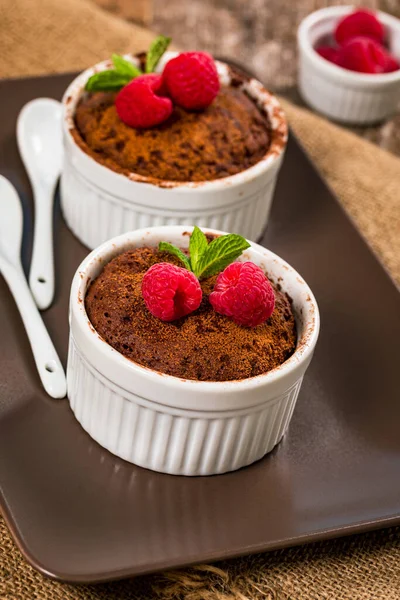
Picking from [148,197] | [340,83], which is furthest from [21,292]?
[340,83]

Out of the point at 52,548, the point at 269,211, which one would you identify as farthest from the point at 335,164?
the point at 52,548

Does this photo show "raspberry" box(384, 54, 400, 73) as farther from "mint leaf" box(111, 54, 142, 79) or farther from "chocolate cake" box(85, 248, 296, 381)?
"chocolate cake" box(85, 248, 296, 381)

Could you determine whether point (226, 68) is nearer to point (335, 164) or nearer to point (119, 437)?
point (335, 164)

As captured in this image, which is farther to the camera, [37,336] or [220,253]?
[37,336]

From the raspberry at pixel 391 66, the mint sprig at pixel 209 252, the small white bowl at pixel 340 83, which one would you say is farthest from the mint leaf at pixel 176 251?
the raspberry at pixel 391 66

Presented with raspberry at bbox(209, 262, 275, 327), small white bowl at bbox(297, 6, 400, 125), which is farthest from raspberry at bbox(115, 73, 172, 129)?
small white bowl at bbox(297, 6, 400, 125)

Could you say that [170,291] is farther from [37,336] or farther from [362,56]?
[362,56]
